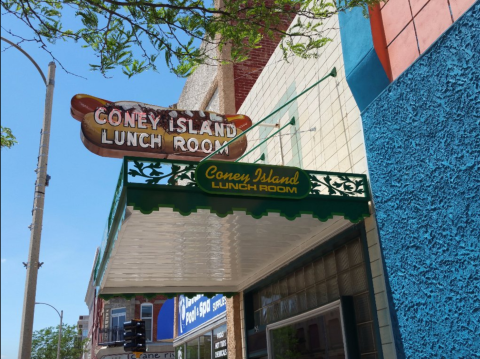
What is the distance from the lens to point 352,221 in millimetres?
6605

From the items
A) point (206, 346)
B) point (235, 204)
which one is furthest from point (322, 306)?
point (206, 346)

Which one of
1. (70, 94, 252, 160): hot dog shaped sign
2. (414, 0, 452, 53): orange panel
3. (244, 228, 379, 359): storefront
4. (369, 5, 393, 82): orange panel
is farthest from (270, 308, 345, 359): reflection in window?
(414, 0, 452, 53): orange panel

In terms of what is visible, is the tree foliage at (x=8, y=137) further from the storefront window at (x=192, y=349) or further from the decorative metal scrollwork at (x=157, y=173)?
the storefront window at (x=192, y=349)

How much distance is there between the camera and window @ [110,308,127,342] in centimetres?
4152

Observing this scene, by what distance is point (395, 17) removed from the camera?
660 cm

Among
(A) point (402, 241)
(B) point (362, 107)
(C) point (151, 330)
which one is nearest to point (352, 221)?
(A) point (402, 241)

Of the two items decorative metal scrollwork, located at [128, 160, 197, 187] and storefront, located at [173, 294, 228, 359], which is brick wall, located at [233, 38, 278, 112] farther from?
decorative metal scrollwork, located at [128, 160, 197, 187]

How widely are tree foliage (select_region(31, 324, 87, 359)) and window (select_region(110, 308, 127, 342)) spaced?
23.8ft

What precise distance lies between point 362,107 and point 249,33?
1964 millimetres

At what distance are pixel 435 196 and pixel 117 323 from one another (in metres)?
40.6

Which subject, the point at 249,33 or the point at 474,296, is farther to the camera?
the point at 249,33

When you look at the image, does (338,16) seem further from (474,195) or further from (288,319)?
(288,319)

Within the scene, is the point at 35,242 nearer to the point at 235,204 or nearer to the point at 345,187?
the point at 235,204

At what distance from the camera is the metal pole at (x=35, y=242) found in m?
7.63
